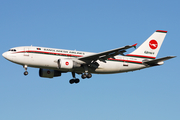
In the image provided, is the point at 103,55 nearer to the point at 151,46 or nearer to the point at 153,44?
the point at 151,46

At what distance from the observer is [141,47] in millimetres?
48281

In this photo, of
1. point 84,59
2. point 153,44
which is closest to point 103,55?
point 84,59

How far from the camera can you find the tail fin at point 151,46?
1879 inches

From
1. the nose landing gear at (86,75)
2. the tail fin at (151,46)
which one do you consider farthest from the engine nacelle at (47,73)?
the tail fin at (151,46)

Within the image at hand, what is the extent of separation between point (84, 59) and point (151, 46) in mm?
12297

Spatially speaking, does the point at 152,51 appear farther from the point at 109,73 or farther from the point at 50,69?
the point at 50,69

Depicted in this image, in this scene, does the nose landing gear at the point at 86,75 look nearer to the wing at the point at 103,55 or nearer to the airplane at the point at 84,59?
the airplane at the point at 84,59

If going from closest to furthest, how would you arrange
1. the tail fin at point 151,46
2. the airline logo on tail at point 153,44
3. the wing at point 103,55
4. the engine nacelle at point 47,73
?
the wing at point 103,55 < the engine nacelle at point 47,73 < the tail fin at point 151,46 < the airline logo on tail at point 153,44

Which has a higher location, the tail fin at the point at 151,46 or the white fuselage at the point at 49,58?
the tail fin at the point at 151,46

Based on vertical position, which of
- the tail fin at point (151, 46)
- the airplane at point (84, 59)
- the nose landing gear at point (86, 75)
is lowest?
the nose landing gear at point (86, 75)

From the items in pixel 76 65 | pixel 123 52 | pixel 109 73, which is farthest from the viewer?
pixel 109 73

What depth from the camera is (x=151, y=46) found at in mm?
48875

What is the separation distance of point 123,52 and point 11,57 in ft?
49.2

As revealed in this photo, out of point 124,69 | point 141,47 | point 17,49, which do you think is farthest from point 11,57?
point 141,47
